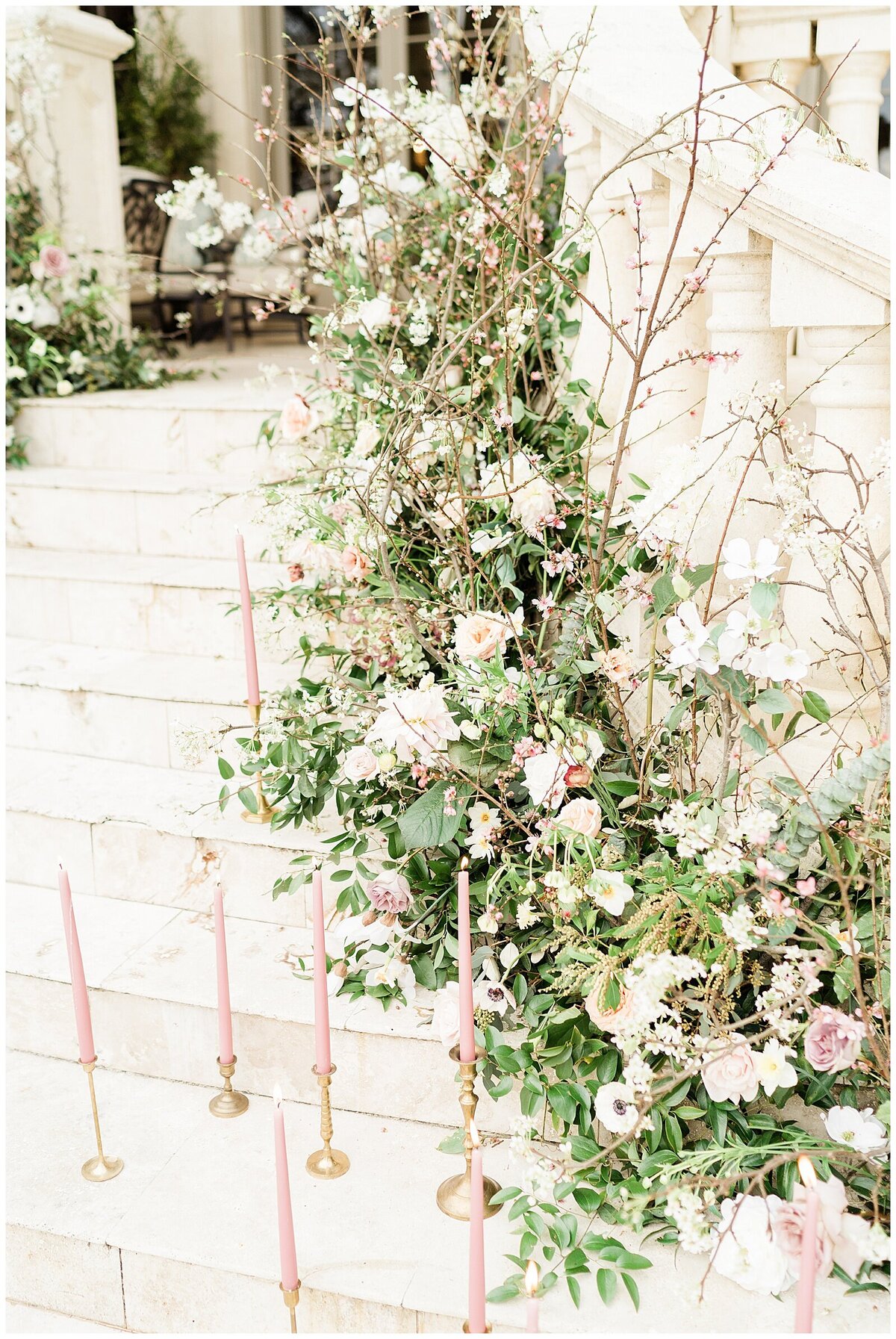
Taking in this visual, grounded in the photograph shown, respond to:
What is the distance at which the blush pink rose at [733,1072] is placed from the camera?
141 centimetres

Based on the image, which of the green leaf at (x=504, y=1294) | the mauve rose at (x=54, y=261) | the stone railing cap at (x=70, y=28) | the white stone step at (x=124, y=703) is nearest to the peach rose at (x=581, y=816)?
the green leaf at (x=504, y=1294)

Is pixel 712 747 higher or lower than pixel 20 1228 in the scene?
higher

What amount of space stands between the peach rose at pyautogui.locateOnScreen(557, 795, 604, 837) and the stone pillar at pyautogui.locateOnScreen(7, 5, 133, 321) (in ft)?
9.90

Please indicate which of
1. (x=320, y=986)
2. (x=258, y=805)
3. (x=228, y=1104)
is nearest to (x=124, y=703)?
(x=258, y=805)

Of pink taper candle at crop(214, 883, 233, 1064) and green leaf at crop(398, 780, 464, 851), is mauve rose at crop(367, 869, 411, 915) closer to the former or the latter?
green leaf at crop(398, 780, 464, 851)

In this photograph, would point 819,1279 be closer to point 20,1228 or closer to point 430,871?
point 430,871

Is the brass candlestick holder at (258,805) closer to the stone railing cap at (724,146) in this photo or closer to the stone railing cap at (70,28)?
the stone railing cap at (724,146)

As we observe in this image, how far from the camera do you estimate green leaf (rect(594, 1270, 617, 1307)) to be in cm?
141

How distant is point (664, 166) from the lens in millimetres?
1671

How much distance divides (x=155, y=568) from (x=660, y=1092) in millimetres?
2024

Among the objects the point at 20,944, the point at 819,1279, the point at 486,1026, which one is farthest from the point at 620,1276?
the point at 20,944

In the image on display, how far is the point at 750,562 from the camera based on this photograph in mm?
1432

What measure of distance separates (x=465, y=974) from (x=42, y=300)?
9.89ft

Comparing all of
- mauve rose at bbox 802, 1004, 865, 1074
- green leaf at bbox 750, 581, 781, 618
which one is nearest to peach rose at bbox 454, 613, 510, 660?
green leaf at bbox 750, 581, 781, 618
